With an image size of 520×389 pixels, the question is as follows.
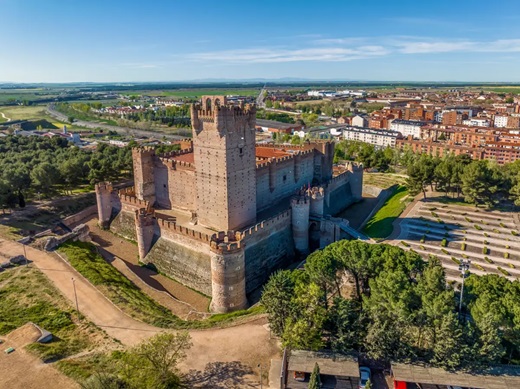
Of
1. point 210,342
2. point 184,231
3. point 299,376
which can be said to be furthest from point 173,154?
point 299,376

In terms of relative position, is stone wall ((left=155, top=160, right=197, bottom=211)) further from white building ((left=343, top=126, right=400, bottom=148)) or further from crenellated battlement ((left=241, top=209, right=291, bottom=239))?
white building ((left=343, top=126, right=400, bottom=148))

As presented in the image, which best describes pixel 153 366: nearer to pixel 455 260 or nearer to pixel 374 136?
pixel 455 260

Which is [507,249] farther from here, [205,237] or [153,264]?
[153,264]

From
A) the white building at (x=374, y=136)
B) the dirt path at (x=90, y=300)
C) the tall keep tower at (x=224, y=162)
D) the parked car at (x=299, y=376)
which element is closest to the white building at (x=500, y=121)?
the white building at (x=374, y=136)

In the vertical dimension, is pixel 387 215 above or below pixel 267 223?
below

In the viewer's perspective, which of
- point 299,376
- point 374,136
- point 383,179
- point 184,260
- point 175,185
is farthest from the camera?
point 374,136

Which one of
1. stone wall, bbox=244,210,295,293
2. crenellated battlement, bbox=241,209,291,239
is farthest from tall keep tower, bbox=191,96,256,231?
stone wall, bbox=244,210,295,293

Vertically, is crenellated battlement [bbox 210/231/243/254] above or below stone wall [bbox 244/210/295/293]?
above
